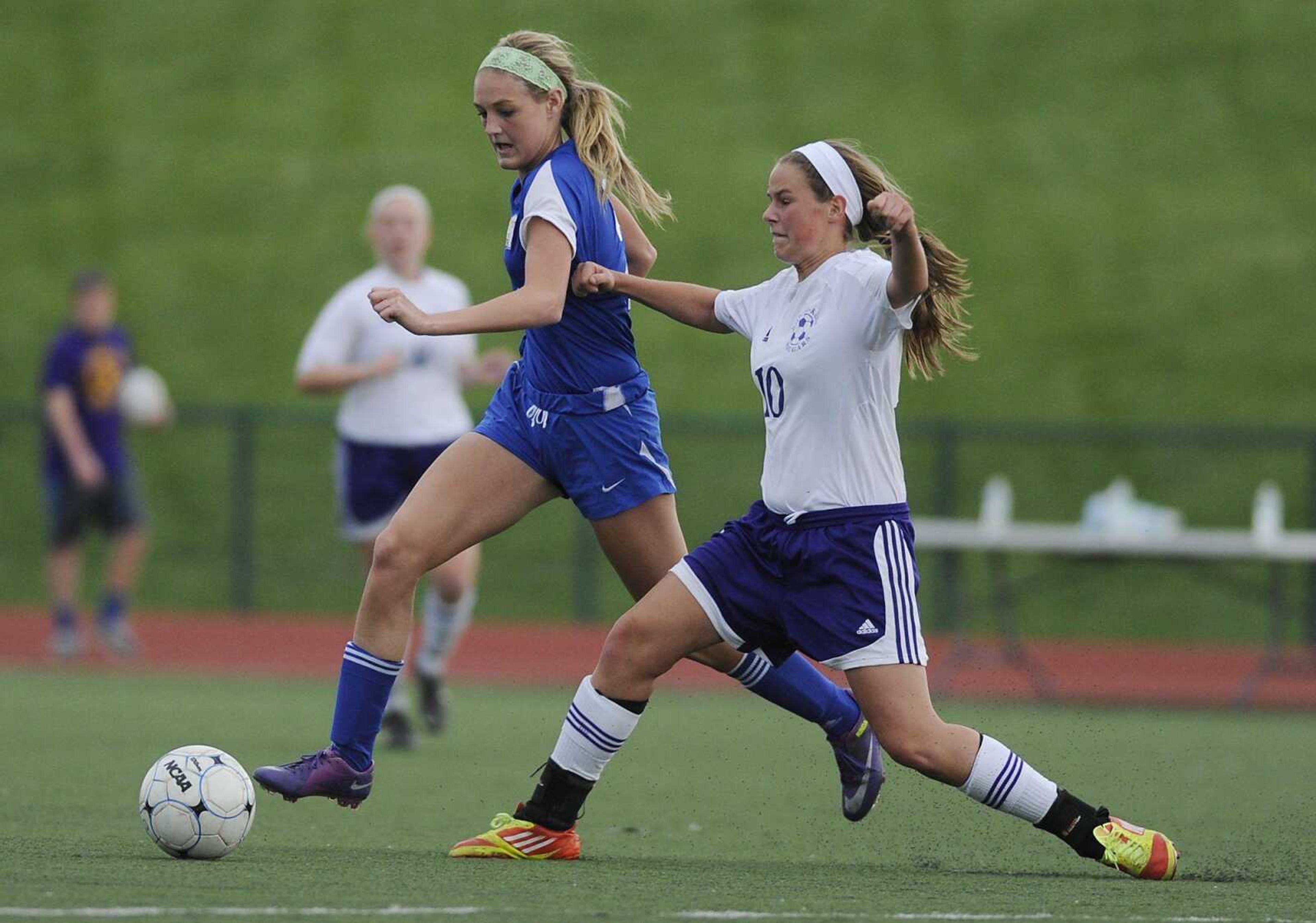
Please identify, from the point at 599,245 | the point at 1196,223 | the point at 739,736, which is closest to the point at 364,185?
the point at 1196,223

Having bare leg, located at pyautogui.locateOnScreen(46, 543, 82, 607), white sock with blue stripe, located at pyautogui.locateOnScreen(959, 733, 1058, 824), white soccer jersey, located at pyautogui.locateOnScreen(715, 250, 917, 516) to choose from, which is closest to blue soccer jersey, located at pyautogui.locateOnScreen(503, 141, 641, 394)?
white soccer jersey, located at pyautogui.locateOnScreen(715, 250, 917, 516)

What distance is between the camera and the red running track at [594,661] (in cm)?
1334

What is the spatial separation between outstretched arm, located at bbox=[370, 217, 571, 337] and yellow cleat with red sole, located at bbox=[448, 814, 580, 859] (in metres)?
1.44

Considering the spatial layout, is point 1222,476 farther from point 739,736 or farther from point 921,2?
point 739,736

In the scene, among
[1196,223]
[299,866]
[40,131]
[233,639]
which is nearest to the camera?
[299,866]

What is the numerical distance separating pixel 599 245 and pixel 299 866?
2.08 meters

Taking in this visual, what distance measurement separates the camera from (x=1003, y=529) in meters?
13.1

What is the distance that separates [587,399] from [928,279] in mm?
1200

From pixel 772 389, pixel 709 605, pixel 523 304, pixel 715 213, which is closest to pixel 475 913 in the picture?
pixel 709 605

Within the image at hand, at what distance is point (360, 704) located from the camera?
603cm

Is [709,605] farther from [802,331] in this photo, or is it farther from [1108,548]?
[1108,548]

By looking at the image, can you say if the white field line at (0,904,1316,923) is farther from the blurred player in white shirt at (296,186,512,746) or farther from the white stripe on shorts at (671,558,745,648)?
the blurred player in white shirt at (296,186,512,746)

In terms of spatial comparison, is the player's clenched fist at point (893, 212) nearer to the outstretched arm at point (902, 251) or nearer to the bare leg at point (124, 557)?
the outstretched arm at point (902, 251)

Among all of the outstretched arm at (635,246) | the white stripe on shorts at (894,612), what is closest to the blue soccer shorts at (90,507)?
the outstretched arm at (635,246)
